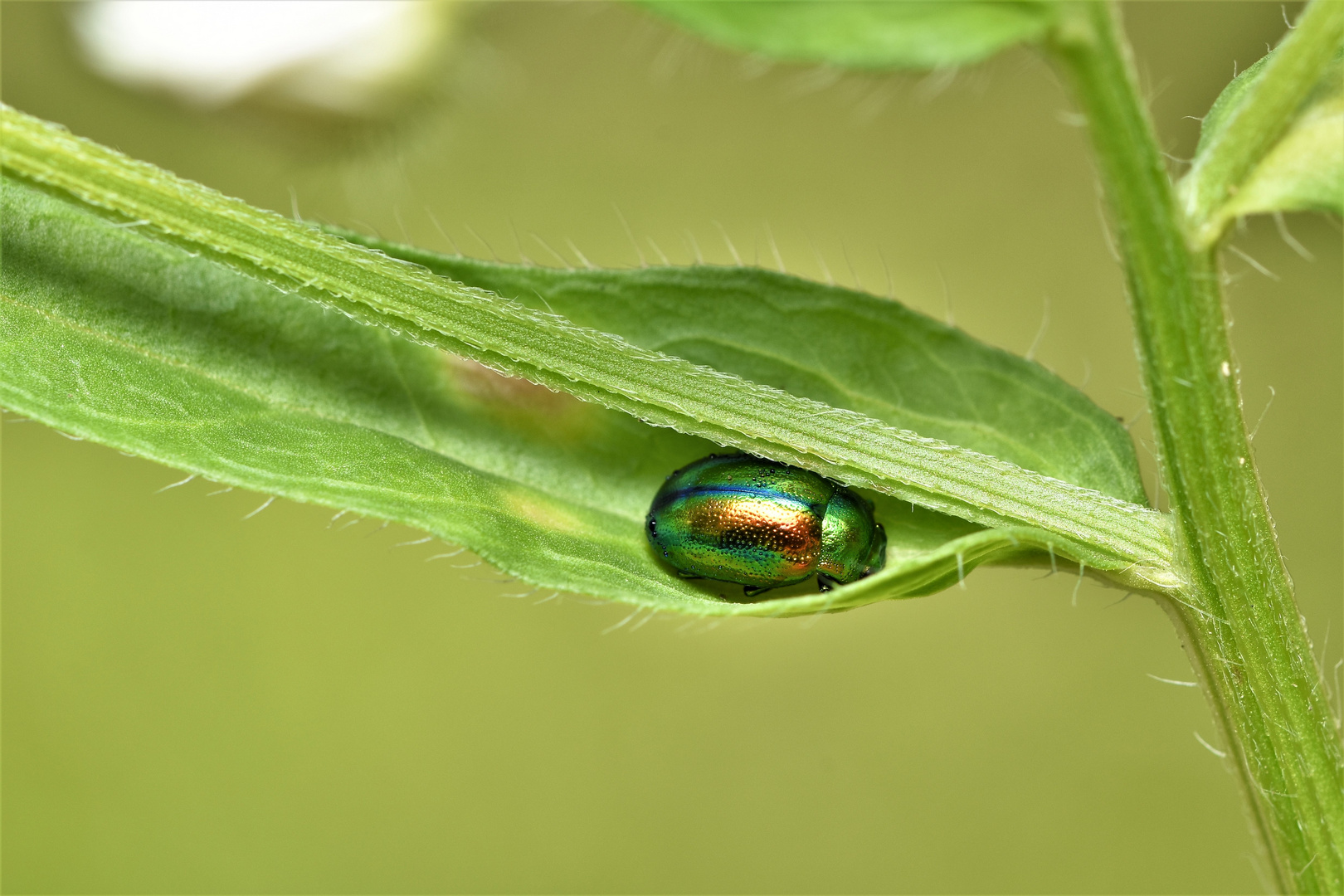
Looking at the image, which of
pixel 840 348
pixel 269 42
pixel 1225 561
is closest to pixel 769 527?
pixel 840 348

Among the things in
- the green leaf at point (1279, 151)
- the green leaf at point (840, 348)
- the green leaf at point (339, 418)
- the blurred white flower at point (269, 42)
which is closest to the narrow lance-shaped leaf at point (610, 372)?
the green leaf at point (339, 418)

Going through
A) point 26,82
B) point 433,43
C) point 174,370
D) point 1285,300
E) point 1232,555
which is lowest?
point 1232,555

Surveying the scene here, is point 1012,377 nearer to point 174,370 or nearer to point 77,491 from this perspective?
point 174,370

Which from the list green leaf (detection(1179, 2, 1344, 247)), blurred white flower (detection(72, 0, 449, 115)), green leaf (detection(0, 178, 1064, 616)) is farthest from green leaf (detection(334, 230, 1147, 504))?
blurred white flower (detection(72, 0, 449, 115))

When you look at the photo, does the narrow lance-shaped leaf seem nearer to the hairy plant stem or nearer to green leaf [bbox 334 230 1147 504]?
the hairy plant stem

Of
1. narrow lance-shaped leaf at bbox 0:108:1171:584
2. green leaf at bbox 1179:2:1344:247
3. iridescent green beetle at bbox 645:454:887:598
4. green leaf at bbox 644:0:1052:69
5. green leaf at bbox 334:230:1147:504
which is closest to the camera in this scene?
green leaf at bbox 644:0:1052:69

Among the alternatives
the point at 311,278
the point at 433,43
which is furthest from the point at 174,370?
the point at 433,43

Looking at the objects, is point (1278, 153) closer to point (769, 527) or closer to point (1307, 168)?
point (1307, 168)
